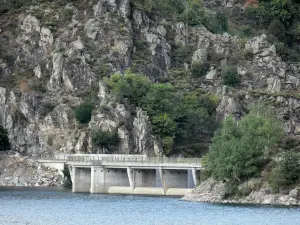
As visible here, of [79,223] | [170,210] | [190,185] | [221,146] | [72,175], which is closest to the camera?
[79,223]

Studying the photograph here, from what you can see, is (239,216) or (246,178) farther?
(246,178)

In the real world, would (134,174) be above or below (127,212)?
above

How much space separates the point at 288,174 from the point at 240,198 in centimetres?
801

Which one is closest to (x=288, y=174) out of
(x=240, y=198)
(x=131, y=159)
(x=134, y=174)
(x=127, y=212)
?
(x=240, y=198)

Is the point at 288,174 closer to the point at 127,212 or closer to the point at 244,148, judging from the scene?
the point at 244,148

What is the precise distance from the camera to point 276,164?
154250 millimetres

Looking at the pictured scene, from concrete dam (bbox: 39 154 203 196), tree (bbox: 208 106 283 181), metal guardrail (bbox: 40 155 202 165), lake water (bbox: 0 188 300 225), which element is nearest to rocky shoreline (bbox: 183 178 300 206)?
tree (bbox: 208 106 283 181)

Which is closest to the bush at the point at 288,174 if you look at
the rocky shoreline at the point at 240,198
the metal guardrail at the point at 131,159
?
the rocky shoreline at the point at 240,198

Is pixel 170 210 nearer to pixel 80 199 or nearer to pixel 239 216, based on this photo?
pixel 239 216

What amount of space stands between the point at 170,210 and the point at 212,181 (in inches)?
683

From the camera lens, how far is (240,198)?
154 m

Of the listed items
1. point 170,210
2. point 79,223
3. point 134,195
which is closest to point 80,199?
point 134,195

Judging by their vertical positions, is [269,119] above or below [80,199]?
above

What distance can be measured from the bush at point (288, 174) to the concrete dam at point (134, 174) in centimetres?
2499
